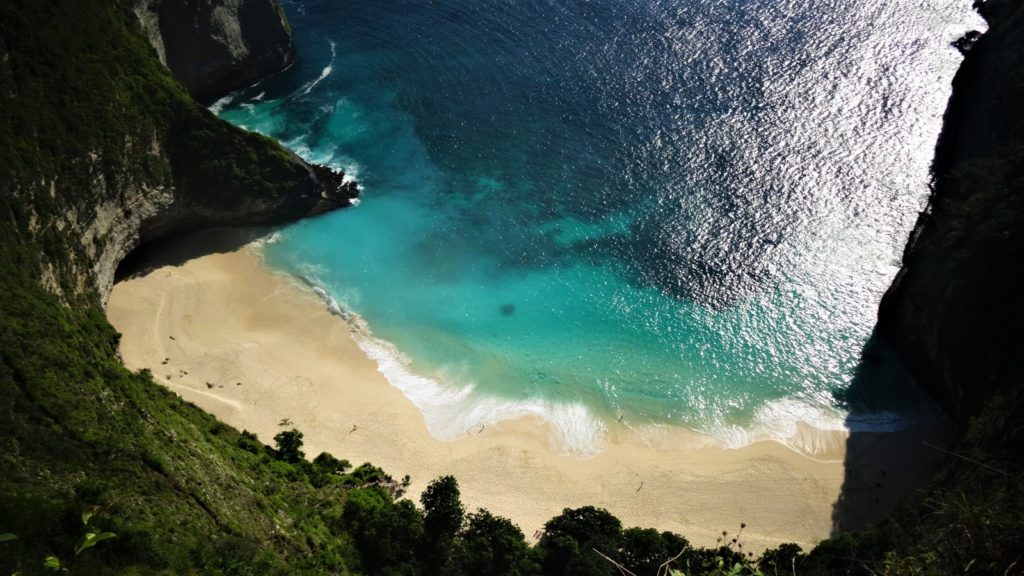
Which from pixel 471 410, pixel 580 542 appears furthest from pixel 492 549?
pixel 471 410

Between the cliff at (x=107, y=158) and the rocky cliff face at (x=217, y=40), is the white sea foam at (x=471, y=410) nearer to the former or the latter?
the cliff at (x=107, y=158)

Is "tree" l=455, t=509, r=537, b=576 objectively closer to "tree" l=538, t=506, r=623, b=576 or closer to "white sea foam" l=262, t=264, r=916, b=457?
"tree" l=538, t=506, r=623, b=576

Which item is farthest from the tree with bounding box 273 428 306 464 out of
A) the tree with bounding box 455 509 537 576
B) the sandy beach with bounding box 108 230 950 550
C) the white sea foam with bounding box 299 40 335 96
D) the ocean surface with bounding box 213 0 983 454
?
the white sea foam with bounding box 299 40 335 96

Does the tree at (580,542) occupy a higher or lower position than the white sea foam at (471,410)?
lower

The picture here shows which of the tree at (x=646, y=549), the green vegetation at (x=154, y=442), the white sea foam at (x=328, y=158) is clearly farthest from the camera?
the white sea foam at (x=328, y=158)

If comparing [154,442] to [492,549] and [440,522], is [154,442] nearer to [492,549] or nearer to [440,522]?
[440,522]

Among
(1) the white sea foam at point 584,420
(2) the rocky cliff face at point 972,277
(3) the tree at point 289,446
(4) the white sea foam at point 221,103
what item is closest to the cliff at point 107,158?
(4) the white sea foam at point 221,103
